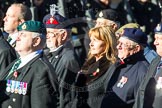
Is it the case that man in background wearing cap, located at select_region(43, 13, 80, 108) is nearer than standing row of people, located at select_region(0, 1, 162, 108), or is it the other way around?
standing row of people, located at select_region(0, 1, 162, 108)

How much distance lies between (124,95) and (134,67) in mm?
365

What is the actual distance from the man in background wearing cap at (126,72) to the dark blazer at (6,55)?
1.16 m

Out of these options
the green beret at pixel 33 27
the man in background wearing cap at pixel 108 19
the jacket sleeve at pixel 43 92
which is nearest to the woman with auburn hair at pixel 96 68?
the green beret at pixel 33 27

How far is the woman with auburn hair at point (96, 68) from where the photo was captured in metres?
7.51

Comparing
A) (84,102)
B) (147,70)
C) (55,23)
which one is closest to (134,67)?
(147,70)

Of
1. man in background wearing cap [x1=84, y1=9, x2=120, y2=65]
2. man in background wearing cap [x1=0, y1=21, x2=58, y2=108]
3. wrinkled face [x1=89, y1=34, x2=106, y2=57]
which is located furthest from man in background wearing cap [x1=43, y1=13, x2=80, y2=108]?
man in background wearing cap [x1=0, y1=21, x2=58, y2=108]

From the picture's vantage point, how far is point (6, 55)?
7.58 m

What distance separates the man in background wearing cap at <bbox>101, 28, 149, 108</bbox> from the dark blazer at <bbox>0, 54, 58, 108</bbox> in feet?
3.09

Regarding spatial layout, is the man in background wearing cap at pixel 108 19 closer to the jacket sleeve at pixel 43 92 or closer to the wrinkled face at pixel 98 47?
the wrinkled face at pixel 98 47

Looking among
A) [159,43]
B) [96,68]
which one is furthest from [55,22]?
[159,43]

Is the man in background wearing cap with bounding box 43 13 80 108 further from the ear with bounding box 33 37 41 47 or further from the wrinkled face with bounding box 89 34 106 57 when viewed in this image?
the ear with bounding box 33 37 41 47

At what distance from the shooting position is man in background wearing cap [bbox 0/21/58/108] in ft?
21.3

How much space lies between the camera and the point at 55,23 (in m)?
8.27

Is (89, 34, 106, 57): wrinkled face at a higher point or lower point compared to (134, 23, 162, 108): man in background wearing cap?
higher
